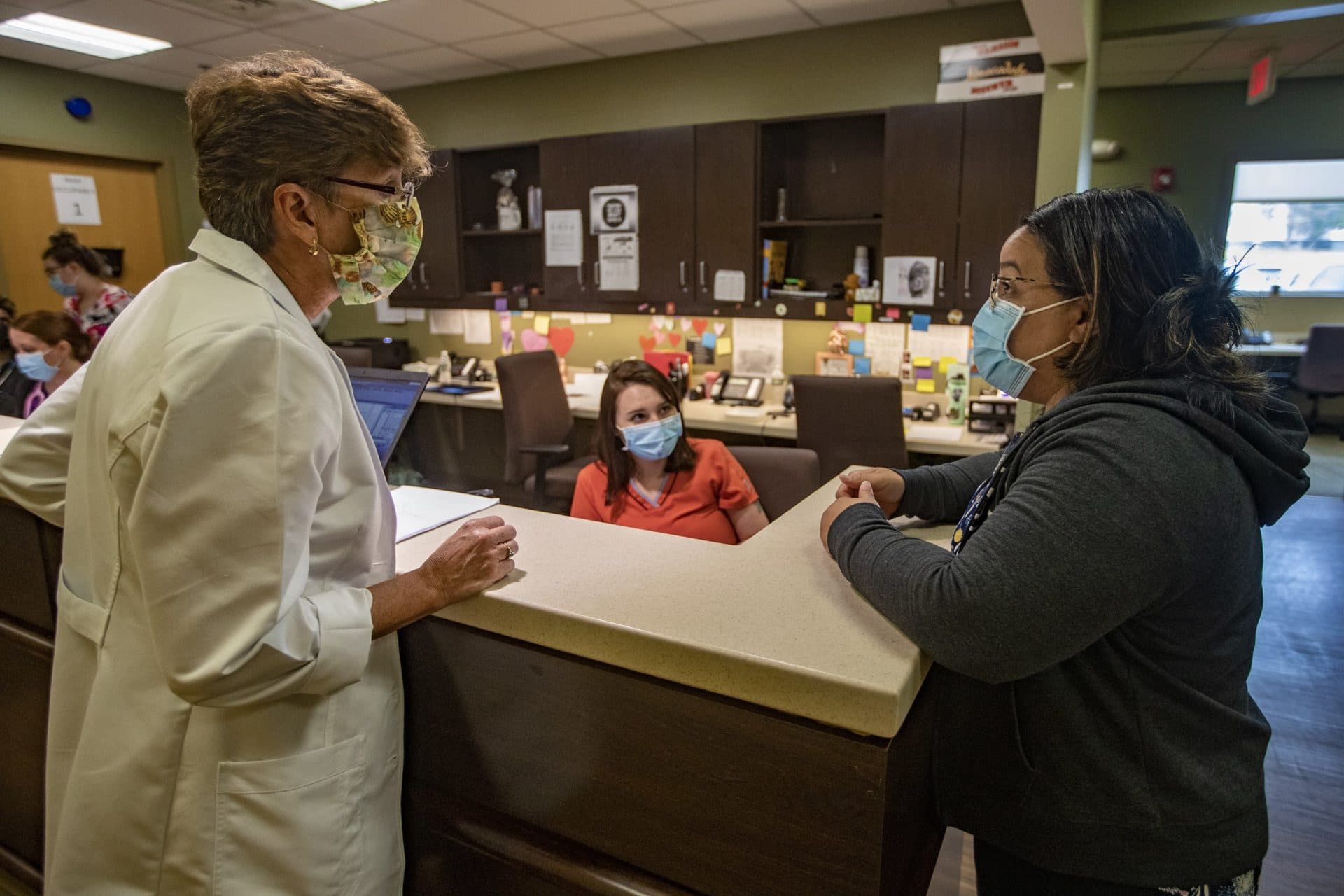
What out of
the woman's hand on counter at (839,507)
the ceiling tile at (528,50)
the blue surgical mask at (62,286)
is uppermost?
the ceiling tile at (528,50)

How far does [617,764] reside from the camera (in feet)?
3.09

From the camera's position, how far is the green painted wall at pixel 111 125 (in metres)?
4.86

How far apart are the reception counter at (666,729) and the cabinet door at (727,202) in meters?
3.12

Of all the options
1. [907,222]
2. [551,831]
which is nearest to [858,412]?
[907,222]

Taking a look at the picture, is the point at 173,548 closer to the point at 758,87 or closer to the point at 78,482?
the point at 78,482

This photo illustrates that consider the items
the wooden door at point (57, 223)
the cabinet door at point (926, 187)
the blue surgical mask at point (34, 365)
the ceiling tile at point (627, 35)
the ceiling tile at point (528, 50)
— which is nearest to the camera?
the blue surgical mask at point (34, 365)

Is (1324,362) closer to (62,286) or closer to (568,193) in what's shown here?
(568,193)

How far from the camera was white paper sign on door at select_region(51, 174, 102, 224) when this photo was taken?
517 centimetres

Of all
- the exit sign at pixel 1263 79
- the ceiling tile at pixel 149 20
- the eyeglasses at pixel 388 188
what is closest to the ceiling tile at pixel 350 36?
the ceiling tile at pixel 149 20

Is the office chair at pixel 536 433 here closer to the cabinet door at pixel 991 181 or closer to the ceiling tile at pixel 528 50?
the ceiling tile at pixel 528 50

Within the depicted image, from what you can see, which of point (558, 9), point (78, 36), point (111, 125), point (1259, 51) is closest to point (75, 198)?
point (111, 125)

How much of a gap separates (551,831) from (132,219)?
6.11 metres

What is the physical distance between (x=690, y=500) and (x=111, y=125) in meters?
5.25

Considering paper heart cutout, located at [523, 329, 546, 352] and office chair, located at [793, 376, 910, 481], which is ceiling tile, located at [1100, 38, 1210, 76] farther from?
paper heart cutout, located at [523, 329, 546, 352]
